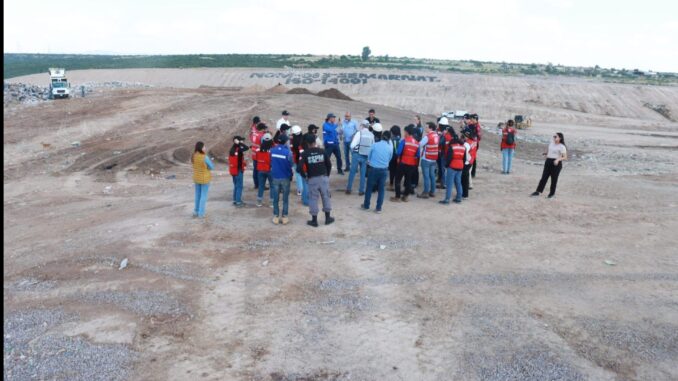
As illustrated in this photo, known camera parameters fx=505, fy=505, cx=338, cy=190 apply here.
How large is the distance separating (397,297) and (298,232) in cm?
298

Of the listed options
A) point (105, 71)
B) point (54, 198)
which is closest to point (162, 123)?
point (54, 198)

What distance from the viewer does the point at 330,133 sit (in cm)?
1337

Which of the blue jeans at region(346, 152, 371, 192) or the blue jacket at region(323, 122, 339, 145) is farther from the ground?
the blue jacket at region(323, 122, 339, 145)

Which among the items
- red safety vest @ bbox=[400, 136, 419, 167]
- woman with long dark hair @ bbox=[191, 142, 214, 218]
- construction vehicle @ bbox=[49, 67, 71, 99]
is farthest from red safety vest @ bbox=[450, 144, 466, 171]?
construction vehicle @ bbox=[49, 67, 71, 99]

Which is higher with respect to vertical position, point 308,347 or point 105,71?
point 105,71

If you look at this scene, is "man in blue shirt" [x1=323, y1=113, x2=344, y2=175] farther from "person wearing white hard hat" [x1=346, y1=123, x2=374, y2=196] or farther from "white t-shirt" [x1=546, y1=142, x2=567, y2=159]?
"white t-shirt" [x1=546, y1=142, x2=567, y2=159]

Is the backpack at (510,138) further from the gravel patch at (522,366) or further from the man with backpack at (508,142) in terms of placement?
the gravel patch at (522,366)

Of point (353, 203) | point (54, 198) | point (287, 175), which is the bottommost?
point (54, 198)

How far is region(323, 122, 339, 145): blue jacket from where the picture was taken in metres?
13.3

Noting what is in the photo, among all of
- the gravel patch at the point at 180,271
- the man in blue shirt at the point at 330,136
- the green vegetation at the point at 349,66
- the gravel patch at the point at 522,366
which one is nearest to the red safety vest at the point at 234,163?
the man in blue shirt at the point at 330,136

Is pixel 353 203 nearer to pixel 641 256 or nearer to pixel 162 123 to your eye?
pixel 641 256

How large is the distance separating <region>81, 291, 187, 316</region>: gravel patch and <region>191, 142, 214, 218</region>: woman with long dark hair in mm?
3281

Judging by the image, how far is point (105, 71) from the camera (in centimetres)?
6575

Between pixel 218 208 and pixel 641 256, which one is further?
pixel 218 208
